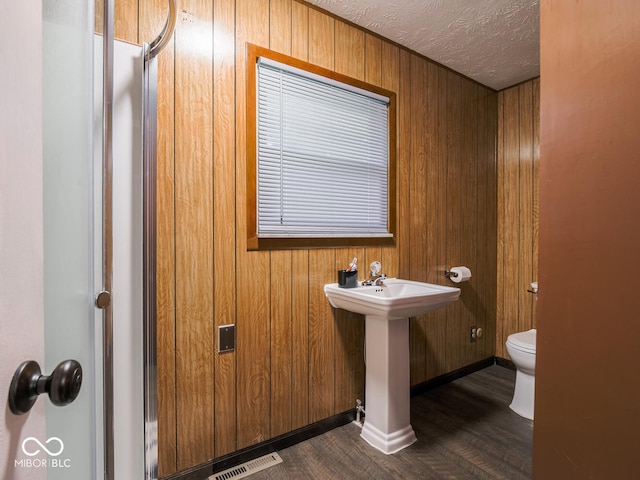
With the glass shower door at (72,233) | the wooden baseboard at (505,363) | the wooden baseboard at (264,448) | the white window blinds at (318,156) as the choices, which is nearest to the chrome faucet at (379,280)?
the white window blinds at (318,156)

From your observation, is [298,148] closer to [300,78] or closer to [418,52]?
[300,78]

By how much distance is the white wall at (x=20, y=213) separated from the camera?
1.37ft

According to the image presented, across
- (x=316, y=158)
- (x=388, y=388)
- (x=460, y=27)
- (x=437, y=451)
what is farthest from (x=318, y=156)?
(x=437, y=451)

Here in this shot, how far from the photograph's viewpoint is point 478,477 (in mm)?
1562

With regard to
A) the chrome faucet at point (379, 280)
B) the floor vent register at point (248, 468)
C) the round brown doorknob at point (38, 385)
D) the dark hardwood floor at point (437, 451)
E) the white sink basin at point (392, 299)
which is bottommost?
the dark hardwood floor at point (437, 451)

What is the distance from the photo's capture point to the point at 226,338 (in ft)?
5.32

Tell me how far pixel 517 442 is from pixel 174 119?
8.46 feet

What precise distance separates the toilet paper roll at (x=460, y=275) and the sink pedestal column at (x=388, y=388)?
3.14 feet

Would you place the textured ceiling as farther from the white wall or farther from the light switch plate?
the light switch plate

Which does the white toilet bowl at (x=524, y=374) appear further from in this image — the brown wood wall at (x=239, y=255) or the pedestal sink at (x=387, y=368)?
the pedestal sink at (x=387, y=368)

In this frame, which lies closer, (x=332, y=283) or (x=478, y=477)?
(x=478, y=477)

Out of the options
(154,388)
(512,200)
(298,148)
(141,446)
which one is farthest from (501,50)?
(141,446)

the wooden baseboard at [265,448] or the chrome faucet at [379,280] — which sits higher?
the chrome faucet at [379,280]

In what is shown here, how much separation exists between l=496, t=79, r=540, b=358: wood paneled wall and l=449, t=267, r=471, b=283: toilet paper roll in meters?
0.70
